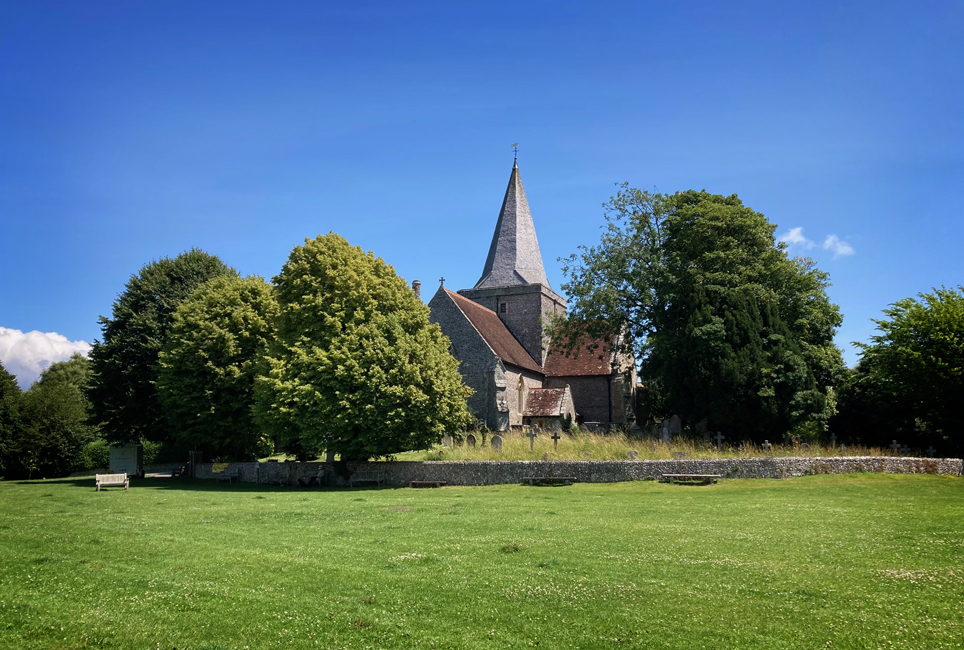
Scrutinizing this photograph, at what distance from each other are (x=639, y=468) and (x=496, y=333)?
71.5 feet

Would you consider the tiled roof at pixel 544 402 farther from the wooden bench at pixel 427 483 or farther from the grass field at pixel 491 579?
the grass field at pixel 491 579

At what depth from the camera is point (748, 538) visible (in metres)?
10.9

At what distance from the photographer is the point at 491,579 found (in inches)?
321

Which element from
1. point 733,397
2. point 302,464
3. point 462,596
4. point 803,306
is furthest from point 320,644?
point 803,306

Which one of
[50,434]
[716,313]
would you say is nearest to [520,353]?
[716,313]

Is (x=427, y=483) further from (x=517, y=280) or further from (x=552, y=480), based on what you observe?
(x=517, y=280)

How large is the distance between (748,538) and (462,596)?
5835mm

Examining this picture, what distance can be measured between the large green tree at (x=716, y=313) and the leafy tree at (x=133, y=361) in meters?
23.0

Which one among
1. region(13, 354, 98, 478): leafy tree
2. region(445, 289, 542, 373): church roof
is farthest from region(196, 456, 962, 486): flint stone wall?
region(13, 354, 98, 478): leafy tree

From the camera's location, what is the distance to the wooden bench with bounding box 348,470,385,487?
25.9 meters

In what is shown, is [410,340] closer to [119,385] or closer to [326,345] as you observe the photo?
[326,345]

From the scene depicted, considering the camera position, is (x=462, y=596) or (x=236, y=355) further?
(x=236, y=355)

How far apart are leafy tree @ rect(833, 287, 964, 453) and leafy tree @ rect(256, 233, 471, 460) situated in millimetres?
18806

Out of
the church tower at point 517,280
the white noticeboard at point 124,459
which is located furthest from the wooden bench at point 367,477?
the church tower at point 517,280
